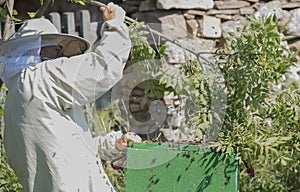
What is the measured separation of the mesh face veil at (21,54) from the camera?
2.56m

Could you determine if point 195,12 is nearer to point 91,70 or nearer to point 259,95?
point 259,95

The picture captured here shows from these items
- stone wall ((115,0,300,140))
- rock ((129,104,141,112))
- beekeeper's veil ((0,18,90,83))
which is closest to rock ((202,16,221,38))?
stone wall ((115,0,300,140))

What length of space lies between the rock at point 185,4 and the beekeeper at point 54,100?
2.56 m

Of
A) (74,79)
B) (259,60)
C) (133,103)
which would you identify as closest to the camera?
(74,79)

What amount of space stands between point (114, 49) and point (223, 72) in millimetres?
1027

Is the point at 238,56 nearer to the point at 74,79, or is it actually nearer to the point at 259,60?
the point at 259,60

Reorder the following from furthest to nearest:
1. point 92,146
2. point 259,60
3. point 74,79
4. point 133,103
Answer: point 133,103 → point 259,60 → point 92,146 → point 74,79

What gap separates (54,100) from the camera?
248cm

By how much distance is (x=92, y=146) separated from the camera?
268cm

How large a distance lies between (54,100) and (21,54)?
25cm

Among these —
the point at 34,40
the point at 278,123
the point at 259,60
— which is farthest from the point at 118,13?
the point at 278,123

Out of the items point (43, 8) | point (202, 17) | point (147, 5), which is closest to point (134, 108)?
point (147, 5)

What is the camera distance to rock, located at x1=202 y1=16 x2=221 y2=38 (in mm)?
5360

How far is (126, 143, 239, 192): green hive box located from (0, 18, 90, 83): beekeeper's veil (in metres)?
0.62
